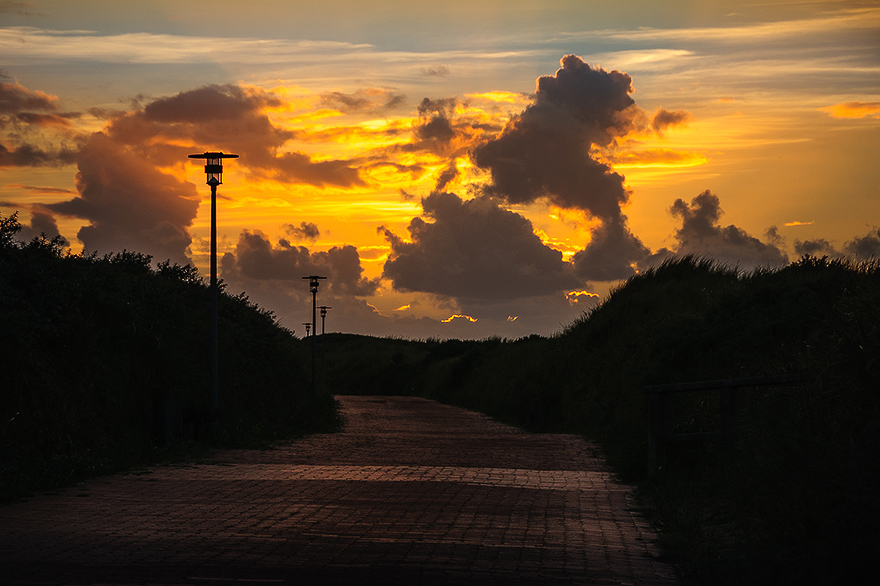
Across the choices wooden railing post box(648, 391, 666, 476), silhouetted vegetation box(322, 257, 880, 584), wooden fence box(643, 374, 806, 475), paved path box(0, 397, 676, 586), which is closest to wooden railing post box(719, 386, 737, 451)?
wooden fence box(643, 374, 806, 475)

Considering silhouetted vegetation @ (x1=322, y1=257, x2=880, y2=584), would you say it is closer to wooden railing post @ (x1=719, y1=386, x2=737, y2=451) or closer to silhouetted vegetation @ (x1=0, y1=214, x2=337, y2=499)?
wooden railing post @ (x1=719, y1=386, x2=737, y2=451)

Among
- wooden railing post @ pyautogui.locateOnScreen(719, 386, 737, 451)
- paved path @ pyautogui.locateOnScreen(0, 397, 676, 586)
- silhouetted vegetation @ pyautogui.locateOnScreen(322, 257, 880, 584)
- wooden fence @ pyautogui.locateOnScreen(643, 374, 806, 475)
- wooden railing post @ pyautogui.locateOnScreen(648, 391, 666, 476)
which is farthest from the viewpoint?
wooden railing post @ pyautogui.locateOnScreen(648, 391, 666, 476)

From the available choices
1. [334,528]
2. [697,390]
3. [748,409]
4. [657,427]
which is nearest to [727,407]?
[748,409]

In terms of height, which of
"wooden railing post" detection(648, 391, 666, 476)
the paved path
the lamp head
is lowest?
the paved path

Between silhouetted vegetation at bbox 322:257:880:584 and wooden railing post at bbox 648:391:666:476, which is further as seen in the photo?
wooden railing post at bbox 648:391:666:476

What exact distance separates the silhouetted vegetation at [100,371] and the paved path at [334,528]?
1.19 meters

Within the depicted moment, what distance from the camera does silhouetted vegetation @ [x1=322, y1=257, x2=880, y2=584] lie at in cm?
570

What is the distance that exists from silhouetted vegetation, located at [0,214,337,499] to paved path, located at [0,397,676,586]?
1.19 meters

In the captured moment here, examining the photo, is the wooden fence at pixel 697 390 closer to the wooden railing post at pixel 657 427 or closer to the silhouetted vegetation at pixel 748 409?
the wooden railing post at pixel 657 427

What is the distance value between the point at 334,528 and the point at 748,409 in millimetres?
4884

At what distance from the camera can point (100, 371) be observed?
1625 centimetres

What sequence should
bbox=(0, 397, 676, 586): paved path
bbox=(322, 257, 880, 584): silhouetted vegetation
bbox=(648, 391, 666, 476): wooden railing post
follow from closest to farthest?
1. bbox=(322, 257, 880, 584): silhouetted vegetation
2. bbox=(0, 397, 676, 586): paved path
3. bbox=(648, 391, 666, 476): wooden railing post

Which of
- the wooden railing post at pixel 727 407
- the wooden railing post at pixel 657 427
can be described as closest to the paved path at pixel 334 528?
the wooden railing post at pixel 657 427

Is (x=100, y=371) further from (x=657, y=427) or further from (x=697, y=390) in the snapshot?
(x=697, y=390)
